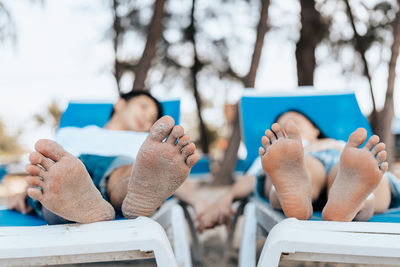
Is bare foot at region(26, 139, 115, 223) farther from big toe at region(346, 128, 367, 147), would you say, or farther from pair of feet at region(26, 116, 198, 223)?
big toe at region(346, 128, 367, 147)

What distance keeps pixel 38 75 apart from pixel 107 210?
854 cm

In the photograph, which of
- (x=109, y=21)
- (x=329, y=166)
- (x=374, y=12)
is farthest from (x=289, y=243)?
(x=374, y=12)

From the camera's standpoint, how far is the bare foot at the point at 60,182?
811mm

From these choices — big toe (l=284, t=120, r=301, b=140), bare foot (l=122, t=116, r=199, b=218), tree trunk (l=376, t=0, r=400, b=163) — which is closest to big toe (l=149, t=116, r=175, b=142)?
bare foot (l=122, t=116, r=199, b=218)

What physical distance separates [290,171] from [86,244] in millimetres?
506

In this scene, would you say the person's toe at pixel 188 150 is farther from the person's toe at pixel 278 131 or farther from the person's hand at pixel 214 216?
the person's hand at pixel 214 216

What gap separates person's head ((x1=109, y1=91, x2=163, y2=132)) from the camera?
162 centimetres

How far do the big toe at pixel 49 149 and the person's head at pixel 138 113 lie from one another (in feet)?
2.54

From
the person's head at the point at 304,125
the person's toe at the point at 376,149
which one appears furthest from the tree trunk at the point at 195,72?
the person's toe at the point at 376,149

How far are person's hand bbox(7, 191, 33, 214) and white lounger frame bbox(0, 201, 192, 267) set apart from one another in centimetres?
40

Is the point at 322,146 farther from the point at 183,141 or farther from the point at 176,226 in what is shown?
the point at 183,141

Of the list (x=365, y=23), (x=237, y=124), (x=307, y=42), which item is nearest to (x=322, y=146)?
(x=237, y=124)

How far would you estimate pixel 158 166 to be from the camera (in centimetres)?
90

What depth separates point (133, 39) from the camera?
4.87 meters
